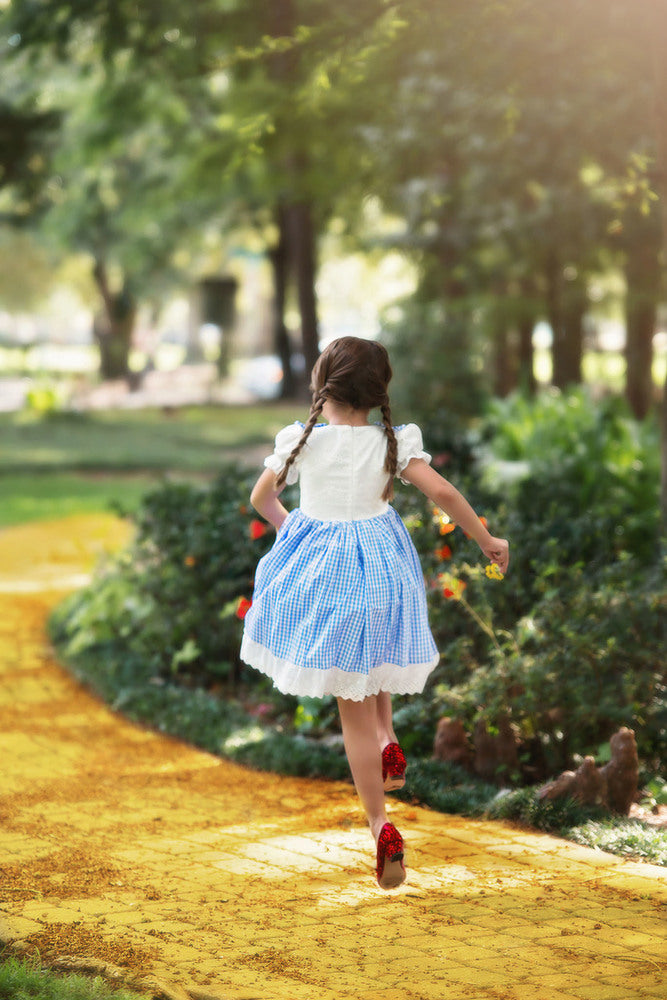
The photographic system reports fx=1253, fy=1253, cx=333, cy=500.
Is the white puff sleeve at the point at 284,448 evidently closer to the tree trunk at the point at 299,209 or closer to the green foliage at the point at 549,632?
the green foliage at the point at 549,632

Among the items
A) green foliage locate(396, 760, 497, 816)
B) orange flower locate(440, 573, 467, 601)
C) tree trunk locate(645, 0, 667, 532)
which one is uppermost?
tree trunk locate(645, 0, 667, 532)

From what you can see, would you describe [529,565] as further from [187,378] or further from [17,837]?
[187,378]

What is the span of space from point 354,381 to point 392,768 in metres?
1.29

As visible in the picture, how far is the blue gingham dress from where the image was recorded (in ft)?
13.0

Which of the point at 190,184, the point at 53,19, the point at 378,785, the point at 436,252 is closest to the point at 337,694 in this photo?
the point at 378,785

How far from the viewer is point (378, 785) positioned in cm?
403

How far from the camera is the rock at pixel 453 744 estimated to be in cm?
533

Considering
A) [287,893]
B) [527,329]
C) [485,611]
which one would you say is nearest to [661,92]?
[485,611]

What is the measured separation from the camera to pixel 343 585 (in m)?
3.98

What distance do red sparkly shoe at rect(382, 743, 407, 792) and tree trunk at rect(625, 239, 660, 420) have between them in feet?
36.3

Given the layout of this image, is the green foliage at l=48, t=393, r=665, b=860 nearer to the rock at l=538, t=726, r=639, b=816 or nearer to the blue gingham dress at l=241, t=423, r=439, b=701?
the rock at l=538, t=726, r=639, b=816

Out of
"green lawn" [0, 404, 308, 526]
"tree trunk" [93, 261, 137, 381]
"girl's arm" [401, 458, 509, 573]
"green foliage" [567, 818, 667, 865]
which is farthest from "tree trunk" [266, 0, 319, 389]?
"tree trunk" [93, 261, 137, 381]

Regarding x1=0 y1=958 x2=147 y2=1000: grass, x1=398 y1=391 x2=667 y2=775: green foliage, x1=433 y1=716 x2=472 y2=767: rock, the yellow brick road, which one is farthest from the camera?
x1=433 y1=716 x2=472 y2=767: rock

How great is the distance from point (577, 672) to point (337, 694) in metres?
1.52
